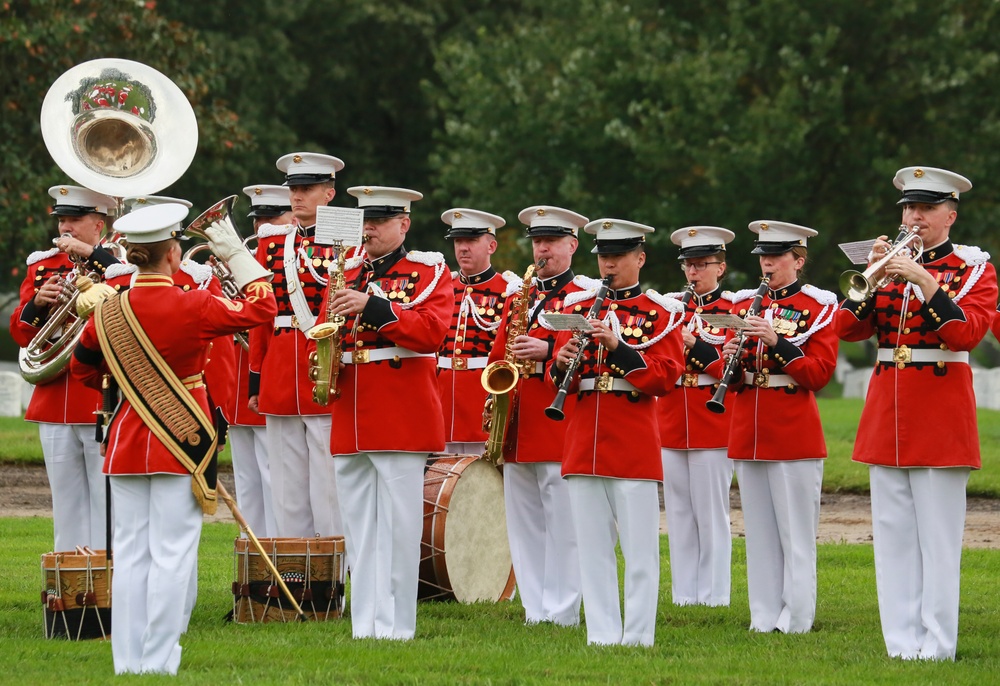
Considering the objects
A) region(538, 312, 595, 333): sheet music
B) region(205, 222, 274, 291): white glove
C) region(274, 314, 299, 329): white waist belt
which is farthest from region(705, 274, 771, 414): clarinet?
region(205, 222, 274, 291): white glove

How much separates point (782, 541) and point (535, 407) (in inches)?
67.4

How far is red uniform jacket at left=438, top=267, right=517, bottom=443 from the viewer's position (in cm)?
1136

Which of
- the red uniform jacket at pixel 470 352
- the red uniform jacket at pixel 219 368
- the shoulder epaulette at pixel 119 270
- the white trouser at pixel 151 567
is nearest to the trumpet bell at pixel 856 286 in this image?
the red uniform jacket at pixel 470 352

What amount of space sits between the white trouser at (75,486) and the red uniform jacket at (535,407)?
2536 mm

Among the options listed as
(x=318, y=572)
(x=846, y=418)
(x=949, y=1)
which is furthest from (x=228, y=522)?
(x=949, y=1)

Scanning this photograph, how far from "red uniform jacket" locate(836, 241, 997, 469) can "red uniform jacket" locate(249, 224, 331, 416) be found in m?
3.35

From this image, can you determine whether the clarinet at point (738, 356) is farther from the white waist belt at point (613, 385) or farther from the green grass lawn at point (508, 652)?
the green grass lawn at point (508, 652)

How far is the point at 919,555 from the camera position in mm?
8648

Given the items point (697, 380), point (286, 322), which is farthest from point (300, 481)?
point (697, 380)

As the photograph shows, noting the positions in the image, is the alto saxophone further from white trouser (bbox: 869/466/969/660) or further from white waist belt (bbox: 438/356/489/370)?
white trouser (bbox: 869/466/969/660)

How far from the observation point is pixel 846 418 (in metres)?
22.6

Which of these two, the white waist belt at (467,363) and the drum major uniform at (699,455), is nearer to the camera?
the drum major uniform at (699,455)

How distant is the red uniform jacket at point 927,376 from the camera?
333 inches

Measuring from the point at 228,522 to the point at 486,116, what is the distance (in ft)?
53.8
